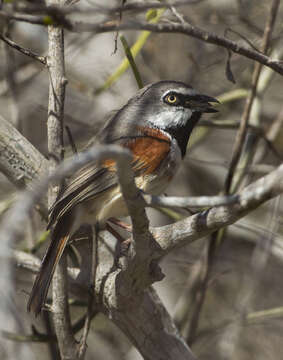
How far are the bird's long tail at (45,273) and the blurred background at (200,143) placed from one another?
109 cm

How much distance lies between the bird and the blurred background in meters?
0.76

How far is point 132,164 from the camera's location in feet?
12.7

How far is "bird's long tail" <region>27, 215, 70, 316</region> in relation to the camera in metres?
3.63

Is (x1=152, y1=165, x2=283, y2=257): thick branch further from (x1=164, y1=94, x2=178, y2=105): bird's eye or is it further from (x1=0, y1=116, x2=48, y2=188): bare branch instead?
(x1=164, y1=94, x2=178, y2=105): bird's eye

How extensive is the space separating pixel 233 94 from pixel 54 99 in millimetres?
2643

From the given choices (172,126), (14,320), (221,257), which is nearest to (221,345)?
(221,257)

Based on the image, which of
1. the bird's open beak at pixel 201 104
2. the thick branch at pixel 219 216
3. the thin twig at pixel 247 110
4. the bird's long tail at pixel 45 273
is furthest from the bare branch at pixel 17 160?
the thin twig at pixel 247 110

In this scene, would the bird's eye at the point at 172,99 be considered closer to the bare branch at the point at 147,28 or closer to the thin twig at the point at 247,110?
the thin twig at the point at 247,110

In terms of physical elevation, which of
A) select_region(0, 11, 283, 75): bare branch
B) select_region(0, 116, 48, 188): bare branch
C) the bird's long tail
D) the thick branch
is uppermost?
select_region(0, 11, 283, 75): bare branch

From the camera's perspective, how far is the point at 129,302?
3.77m

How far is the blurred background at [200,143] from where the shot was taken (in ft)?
17.7

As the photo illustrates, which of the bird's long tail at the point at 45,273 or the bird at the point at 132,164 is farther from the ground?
the bird at the point at 132,164

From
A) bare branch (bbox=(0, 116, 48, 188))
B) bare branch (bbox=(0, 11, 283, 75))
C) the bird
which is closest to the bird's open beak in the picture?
the bird

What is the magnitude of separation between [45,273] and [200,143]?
125 inches
